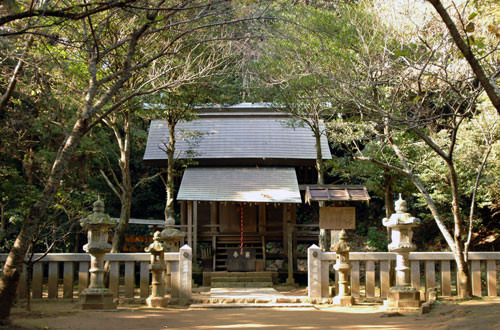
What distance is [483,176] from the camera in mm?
14469

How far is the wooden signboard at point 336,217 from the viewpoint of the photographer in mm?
12266

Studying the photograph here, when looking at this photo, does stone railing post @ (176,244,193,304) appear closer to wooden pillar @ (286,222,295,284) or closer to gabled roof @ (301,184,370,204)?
gabled roof @ (301,184,370,204)

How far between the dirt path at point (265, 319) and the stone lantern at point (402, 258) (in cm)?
46

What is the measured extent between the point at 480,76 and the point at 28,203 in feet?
35.2

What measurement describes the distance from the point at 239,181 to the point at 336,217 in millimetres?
4749

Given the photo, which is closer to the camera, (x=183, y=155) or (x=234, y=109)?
(x=183, y=155)

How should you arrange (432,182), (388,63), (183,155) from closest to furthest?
(388,63)
(432,182)
(183,155)

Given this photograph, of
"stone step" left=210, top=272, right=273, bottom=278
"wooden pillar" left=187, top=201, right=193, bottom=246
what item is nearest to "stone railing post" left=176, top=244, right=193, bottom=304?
"stone step" left=210, top=272, right=273, bottom=278

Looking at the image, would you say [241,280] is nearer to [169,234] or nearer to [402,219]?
[169,234]

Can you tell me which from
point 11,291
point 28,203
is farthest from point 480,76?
point 28,203

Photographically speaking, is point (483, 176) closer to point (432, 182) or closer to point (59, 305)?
point (432, 182)

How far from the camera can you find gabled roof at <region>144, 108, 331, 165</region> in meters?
16.9

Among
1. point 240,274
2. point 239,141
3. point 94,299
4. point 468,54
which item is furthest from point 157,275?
point 239,141

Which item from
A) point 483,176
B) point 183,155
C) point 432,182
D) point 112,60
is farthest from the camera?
point 183,155
